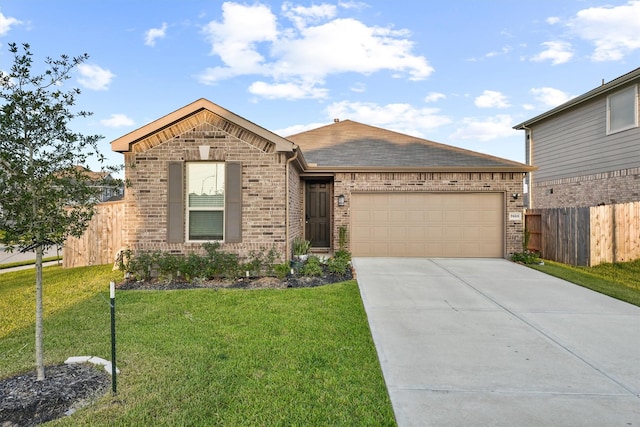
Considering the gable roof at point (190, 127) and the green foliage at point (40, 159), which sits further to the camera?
the gable roof at point (190, 127)

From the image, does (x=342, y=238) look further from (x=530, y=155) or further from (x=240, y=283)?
(x=530, y=155)

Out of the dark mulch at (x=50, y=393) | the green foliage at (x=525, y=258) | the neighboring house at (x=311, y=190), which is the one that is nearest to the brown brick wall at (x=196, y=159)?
the neighboring house at (x=311, y=190)

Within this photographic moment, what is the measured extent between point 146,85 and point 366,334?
12482 millimetres

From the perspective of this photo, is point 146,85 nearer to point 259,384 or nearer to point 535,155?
point 259,384

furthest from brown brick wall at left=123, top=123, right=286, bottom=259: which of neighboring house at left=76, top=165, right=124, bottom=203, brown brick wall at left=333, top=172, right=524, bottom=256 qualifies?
neighboring house at left=76, top=165, right=124, bottom=203

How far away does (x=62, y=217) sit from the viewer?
10.6ft

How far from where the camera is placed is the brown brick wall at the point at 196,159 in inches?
313

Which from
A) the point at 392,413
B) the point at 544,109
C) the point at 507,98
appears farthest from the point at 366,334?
the point at 544,109

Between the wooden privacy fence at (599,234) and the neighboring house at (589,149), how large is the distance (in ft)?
6.44

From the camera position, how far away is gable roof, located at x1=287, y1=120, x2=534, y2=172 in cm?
1057

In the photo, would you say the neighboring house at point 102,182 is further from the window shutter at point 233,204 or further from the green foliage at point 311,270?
the green foliage at point 311,270

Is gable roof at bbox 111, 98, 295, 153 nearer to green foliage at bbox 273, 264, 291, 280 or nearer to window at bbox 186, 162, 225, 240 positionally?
window at bbox 186, 162, 225, 240

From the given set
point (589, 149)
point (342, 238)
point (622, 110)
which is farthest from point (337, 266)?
point (589, 149)

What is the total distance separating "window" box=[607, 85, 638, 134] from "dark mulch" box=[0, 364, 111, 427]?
15.0 meters
